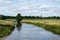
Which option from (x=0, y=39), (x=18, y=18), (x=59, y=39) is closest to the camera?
(x=0, y=39)

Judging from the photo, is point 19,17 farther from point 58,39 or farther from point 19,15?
point 58,39

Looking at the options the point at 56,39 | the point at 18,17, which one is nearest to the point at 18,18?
the point at 18,17

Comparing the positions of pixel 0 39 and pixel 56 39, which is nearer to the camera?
pixel 0 39

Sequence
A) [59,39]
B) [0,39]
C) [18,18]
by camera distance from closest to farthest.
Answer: [0,39] → [59,39] → [18,18]

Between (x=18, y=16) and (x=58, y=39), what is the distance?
56.8 m

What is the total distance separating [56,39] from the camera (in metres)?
30.7

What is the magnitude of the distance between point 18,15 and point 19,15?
0.66 meters

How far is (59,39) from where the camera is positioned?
99.9 feet

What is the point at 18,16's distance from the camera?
3403 inches

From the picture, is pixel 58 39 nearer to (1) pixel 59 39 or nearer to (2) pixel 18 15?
(1) pixel 59 39

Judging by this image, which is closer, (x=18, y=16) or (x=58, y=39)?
(x=58, y=39)

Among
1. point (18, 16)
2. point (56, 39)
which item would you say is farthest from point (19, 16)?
point (56, 39)

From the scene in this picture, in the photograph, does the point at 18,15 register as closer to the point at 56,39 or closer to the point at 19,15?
the point at 19,15

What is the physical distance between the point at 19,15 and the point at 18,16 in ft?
4.22
